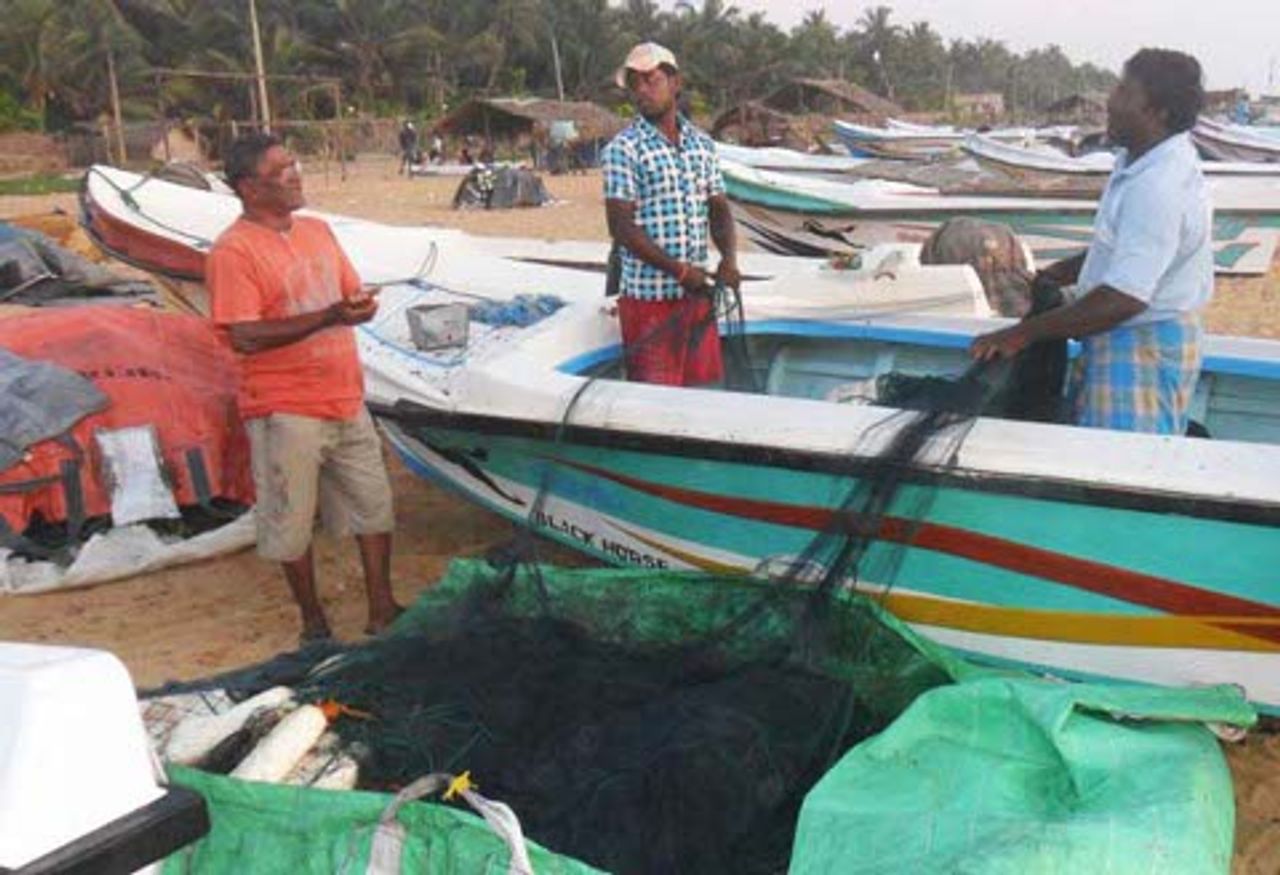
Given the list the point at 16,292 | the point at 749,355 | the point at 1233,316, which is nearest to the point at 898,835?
the point at 749,355

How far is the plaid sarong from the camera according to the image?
10.3 ft

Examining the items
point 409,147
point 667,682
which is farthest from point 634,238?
point 409,147

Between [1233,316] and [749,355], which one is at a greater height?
[749,355]

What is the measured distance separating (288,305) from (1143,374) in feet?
7.98

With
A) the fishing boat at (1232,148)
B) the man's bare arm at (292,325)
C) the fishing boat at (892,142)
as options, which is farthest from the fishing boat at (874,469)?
the fishing boat at (892,142)

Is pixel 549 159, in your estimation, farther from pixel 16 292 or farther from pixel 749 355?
pixel 749 355

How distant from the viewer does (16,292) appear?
10055mm

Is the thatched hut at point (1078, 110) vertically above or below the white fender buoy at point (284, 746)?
above

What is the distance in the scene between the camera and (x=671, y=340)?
4.12 m

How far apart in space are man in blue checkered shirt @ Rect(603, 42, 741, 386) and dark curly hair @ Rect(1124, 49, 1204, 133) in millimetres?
1540

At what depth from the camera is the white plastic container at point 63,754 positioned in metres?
1.55

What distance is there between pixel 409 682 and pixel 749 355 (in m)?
2.29

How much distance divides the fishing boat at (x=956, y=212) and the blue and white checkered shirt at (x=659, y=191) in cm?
577

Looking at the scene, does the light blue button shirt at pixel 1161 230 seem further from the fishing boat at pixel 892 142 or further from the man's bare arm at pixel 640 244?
the fishing boat at pixel 892 142
